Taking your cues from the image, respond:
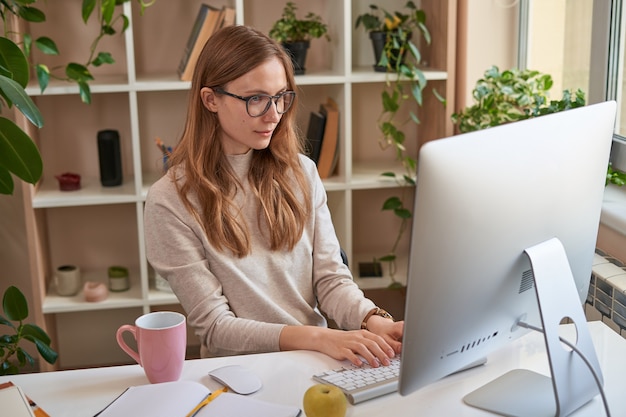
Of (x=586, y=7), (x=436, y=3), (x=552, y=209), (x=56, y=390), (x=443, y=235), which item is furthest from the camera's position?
(x=436, y=3)

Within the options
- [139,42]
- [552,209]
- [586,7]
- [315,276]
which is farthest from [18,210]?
[552,209]

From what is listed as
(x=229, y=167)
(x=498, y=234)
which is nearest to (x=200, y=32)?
(x=229, y=167)

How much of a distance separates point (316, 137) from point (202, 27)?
0.56m

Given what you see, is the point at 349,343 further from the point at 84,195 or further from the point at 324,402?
the point at 84,195

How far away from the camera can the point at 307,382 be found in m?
1.39

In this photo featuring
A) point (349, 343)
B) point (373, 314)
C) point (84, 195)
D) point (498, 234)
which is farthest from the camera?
point (84, 195)

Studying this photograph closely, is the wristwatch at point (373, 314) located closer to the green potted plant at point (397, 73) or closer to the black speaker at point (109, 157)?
the green potted plant at point (397, 73)

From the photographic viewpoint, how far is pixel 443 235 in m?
1.08

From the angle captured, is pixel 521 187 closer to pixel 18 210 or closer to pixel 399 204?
pixel 399 204

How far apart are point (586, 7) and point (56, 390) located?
75.7 inches

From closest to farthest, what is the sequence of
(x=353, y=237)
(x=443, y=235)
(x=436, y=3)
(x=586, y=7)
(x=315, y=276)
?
(x=443, y=235) < (x=315, y=276) < (x=586, y=7) < (x=436, y=3) < (x=353, y=237)

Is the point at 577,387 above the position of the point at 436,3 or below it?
below

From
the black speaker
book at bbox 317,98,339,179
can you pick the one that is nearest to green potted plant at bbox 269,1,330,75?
book at bbox 317,98,339,179

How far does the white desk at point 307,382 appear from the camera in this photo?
1297 millimetres
